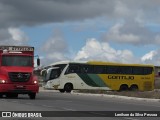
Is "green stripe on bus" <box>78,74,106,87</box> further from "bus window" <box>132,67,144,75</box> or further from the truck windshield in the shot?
the truck windshield

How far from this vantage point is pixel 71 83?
170ft

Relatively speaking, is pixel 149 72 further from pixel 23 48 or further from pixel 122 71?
pixel 23 48

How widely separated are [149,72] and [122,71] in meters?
3.36

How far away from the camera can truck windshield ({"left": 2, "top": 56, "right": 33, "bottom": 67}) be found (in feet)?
103

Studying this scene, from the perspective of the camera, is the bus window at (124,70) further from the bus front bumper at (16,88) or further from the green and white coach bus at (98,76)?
the bus front bumper at (16,88)

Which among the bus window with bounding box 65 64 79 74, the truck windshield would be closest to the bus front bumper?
the truck windshield

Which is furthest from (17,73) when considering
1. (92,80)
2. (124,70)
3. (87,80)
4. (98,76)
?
(124,70)

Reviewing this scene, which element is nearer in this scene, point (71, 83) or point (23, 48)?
point (23, 48)

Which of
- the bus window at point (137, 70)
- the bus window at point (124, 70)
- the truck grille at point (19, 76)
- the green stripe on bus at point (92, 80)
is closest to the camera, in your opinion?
the truck grille at point (19, 76)

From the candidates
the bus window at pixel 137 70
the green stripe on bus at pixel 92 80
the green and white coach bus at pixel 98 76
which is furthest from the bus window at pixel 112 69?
the bus window at pixel 137 70

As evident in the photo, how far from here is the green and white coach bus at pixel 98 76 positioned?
51531 millimetres

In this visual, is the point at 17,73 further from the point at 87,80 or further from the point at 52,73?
the point at 87,80

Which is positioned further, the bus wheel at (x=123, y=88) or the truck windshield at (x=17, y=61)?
the bus wheel at (x=123, y=88)

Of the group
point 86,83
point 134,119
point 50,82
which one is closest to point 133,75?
point 86,83
